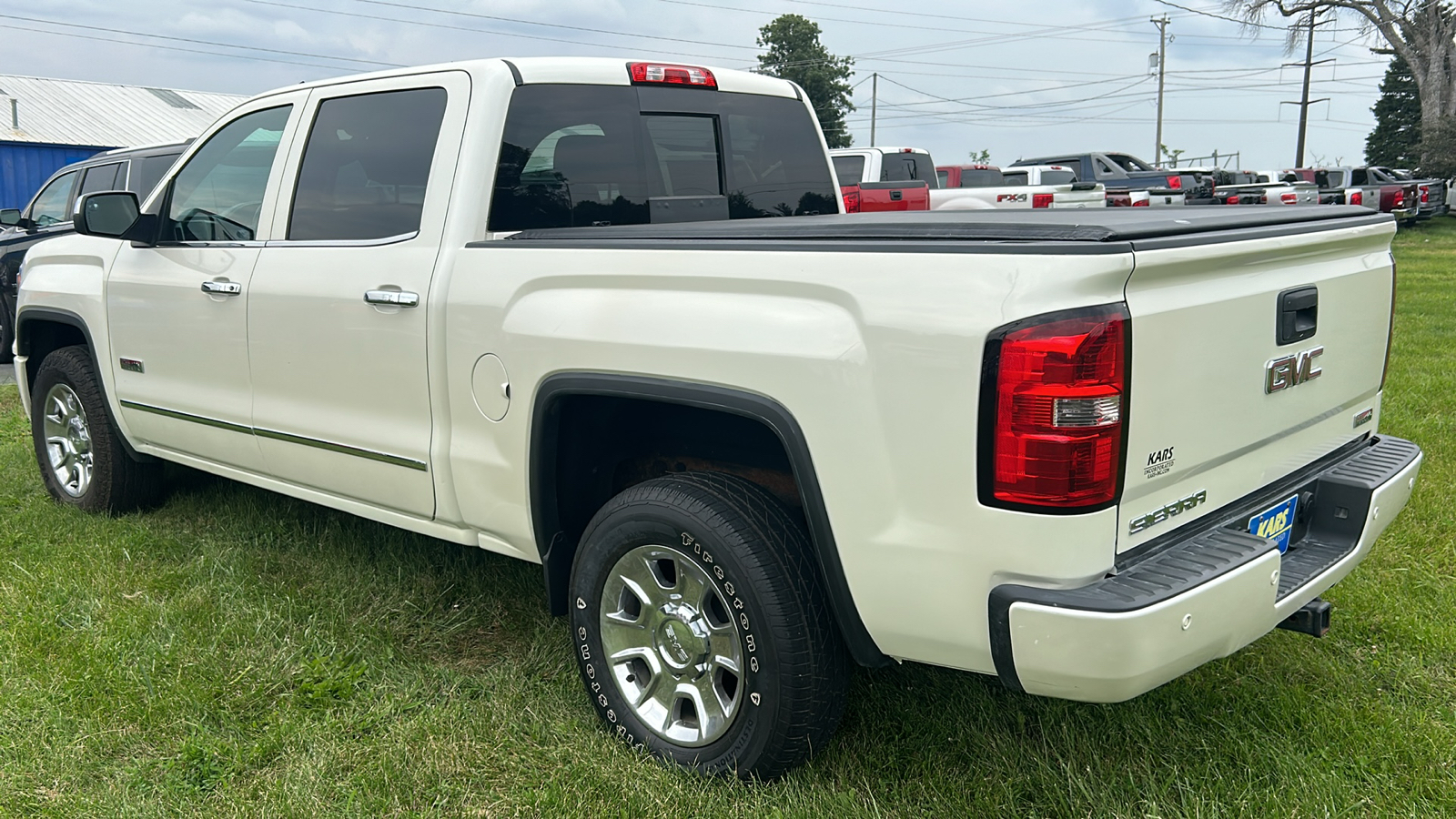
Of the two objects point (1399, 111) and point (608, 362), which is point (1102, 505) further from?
point (1399, 111)

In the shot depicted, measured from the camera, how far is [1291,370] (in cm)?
270

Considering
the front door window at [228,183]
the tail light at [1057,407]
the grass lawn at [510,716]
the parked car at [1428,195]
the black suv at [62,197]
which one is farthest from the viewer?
the parked car at [1428,195]

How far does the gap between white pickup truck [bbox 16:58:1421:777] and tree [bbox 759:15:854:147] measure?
57228 millimetres

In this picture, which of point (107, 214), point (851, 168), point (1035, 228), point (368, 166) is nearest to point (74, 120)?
point (851, 168)

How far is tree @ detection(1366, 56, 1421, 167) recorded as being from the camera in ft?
156

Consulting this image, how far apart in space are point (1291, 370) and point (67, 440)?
17.0 ft

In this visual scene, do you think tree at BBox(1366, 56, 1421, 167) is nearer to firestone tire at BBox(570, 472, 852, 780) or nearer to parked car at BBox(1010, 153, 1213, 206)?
parked car at BBox(1010, 153, 1213, 206)

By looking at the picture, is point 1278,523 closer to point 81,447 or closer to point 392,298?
point 392,298

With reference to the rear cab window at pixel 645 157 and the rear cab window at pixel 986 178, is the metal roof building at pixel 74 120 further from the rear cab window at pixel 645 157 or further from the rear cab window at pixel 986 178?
the rear cab window at pixel 645 157

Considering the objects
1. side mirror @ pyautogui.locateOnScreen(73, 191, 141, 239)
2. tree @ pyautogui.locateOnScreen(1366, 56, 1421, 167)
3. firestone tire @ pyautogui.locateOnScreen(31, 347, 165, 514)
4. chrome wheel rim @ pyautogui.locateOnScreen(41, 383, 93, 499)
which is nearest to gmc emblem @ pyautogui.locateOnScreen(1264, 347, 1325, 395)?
side mirror @ pyautogui.locateOnScreen(73, 191, 141, 239)

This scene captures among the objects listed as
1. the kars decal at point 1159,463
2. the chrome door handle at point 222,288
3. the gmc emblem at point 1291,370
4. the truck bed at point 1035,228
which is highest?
the truck bed at point 1035,228

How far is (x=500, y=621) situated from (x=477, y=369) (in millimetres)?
1200

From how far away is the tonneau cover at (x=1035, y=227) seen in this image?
2240 millimetres

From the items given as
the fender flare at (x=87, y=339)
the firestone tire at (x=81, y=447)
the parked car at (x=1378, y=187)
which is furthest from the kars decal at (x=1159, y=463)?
the parked car at (x=1378, y=187)
